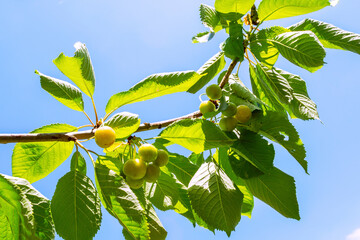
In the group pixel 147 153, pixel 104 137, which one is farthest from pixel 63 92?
pixel 147 153

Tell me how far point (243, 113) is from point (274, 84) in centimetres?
41

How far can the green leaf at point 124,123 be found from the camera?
1.52 m

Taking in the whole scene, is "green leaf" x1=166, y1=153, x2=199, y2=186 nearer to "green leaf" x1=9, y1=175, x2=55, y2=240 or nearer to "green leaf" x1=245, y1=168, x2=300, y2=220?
"green leaf" x1=245, y1=168, x2=300, y2=220

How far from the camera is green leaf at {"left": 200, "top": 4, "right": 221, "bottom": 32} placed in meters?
2.07

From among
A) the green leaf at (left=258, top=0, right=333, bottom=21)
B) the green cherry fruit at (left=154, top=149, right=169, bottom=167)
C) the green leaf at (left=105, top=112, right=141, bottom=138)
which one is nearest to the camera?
the green leaf at (left=105, top=112, right=141, bottom=138)

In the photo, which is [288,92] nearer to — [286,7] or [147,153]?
[286,7]

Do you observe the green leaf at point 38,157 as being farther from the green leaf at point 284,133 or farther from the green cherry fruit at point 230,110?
the green leaf at point 284,133

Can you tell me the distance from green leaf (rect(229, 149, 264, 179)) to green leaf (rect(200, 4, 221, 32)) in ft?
2.70

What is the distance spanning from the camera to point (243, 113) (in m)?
1.70

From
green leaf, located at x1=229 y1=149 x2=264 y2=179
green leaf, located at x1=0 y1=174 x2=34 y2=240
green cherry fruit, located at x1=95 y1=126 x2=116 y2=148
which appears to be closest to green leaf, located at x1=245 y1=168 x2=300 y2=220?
green leaf, located at x1=229 y1=149 x2=264 y2=179

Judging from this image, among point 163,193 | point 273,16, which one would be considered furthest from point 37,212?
point 273,16

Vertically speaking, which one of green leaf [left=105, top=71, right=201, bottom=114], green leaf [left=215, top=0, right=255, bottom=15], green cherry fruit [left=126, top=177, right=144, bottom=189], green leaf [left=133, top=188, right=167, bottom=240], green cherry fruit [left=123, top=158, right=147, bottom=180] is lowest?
green leaf [left=133, top=188, right=167, bottom=240]

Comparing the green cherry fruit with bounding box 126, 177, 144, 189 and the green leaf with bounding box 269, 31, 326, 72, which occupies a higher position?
the green leaf with bounding box 269, 31, 326, 72

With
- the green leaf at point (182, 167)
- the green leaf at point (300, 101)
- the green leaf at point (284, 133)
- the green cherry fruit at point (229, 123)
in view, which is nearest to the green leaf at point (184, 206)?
the green leaf at point (182, 167)
